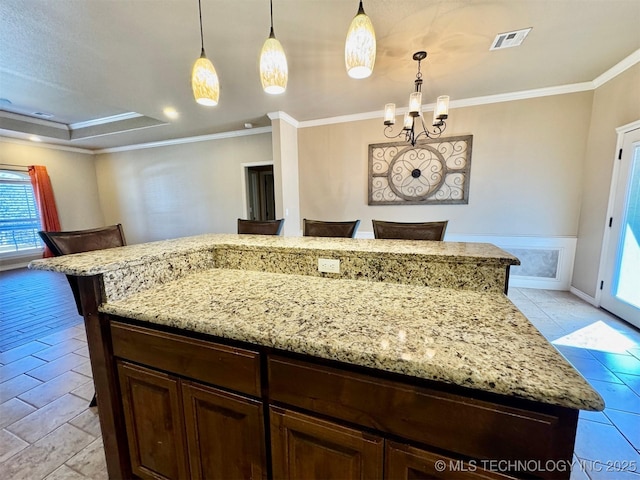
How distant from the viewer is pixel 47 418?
5.24 ft

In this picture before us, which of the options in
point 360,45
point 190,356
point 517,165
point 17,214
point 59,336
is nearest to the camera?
point 190,356

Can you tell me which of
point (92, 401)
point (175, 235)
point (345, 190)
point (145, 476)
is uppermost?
point (345, 190)

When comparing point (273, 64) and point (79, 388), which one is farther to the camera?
point (79, 388)

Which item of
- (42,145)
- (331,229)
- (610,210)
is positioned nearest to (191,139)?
(42,145)

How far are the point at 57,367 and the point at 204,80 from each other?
247cm

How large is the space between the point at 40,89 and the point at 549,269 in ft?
23.0

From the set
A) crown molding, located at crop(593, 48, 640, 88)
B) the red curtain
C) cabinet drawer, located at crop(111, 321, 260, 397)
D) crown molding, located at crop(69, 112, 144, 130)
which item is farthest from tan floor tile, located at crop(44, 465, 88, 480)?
the red curtain

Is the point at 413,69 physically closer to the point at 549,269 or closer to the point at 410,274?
the point at 410,274

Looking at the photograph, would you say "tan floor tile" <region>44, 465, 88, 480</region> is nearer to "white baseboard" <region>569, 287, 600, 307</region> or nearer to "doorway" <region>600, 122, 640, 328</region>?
"doorway" <region>600, 122, 640, 328</region>

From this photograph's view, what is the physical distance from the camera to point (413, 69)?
105 inches

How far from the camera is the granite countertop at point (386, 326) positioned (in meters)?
0.55

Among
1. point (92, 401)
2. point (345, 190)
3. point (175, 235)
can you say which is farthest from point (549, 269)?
point (175, 235)

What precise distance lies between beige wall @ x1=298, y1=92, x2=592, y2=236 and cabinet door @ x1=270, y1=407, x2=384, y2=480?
11.6ft

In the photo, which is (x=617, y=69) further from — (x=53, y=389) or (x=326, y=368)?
(x=53, y=389)
